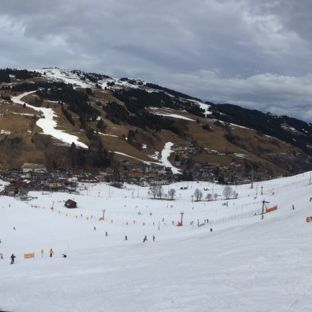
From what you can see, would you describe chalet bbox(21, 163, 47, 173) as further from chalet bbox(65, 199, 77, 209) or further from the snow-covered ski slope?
the snow-covered ski slope

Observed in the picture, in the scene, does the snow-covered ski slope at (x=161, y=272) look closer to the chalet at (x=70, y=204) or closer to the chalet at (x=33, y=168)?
the chalet at (x=70, y=204)

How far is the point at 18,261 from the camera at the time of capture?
49.9m

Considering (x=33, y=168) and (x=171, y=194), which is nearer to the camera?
(x=171, y=194)

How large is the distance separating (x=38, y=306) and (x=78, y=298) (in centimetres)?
244

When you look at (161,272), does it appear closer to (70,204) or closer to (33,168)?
(70,204)

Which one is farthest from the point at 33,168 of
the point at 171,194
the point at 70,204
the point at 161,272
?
the point at 161,272

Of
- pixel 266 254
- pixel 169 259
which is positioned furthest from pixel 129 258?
pixel 266 254

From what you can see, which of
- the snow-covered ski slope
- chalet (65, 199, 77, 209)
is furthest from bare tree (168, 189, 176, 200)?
the snow-covered ski slope

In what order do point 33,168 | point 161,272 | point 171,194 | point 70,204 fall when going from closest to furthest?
point 161,272 < point 70,204 < point 171,194 < point 33,168

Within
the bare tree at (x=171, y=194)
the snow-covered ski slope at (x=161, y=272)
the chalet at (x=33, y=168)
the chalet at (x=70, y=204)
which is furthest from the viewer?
the chalet at (x=33, y=168)

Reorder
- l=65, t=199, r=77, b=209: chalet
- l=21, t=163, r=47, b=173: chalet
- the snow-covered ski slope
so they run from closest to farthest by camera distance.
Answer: the snow-covered ski slope < l=65, t=199, r=77, b=209: chalet < l=21, t=163, r=47, b=173: chalet

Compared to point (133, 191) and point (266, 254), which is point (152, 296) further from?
point (133, 191)

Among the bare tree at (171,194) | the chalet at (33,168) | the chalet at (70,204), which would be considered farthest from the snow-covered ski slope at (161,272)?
the chalet at (33,168)

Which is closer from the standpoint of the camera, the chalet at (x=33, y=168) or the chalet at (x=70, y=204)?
the chalet at (x=70, y=204)
